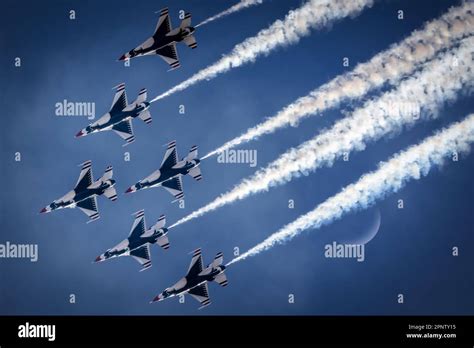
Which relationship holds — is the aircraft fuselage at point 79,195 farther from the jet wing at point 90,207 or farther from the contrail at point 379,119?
the contrail at point 379,119

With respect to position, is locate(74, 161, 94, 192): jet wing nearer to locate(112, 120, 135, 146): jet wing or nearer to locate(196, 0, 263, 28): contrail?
locate(112, 120, 135, 146): jet wing

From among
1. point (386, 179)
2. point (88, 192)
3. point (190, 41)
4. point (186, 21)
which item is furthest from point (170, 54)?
point (386, 179)

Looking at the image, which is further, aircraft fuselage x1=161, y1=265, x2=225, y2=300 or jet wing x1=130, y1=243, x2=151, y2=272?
jet wing x1=130, y1=243, x2=151, y2=272

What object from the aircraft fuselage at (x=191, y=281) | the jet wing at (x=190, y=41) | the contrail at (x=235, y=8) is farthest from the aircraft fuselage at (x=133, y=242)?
the contrail at (x=235, y=8)

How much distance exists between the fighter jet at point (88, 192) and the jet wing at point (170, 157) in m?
1.09

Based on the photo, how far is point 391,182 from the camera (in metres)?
14.8

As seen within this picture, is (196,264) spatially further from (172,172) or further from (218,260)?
(172,172)

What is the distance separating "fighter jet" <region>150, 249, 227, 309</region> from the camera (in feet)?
49.2

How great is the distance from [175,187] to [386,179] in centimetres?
416

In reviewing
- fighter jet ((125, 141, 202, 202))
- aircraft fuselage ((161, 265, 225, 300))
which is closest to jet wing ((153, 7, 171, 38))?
fighter jet ((125, 141, 202, 202))

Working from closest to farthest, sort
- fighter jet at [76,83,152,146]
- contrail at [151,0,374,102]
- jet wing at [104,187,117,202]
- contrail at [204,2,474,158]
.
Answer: contrail at [204,2,474,158]
contrail at [151,0,374,102]
fighter jet at [76,83,152,146]
jet wing at [104,187,117,202]

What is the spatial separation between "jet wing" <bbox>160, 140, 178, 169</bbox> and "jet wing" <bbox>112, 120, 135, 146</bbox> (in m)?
0.75

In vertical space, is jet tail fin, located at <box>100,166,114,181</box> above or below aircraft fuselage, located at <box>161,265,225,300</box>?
above
